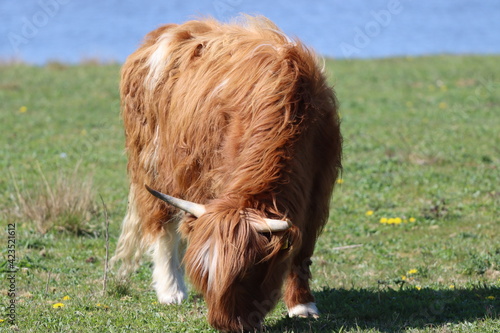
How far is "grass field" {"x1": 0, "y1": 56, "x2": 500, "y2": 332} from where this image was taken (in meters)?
5.50

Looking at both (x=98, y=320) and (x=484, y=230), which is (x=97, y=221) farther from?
(x=484, y=230)

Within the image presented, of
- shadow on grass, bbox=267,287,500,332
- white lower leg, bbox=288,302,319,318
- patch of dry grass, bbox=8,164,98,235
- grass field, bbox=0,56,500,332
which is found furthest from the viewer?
patch of dry grass, bbox=8,164,98,235

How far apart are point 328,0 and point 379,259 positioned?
2892cm

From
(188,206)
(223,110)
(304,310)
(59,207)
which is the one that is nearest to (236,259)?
(188,206)

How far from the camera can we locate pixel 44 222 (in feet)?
26.1

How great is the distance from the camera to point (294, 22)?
94.5 ft

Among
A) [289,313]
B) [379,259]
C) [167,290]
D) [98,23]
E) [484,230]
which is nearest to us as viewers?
[289,313]

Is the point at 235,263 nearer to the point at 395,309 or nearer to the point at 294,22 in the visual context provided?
the point at 395,309

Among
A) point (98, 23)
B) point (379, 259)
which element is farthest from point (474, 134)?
point (98, 23)

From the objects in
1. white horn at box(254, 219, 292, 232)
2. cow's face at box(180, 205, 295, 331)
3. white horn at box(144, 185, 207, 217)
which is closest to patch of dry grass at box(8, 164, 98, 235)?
white horn at box(144, 185, 207, 217)

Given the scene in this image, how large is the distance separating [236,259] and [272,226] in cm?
29

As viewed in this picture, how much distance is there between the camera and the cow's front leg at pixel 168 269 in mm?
6330

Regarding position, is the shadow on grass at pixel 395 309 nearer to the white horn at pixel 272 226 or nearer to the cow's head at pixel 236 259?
the cow's head at pixel 236 259

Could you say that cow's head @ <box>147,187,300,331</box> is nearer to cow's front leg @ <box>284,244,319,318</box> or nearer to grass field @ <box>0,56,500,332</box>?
grass field @ <box>0,56,500,332</box>
